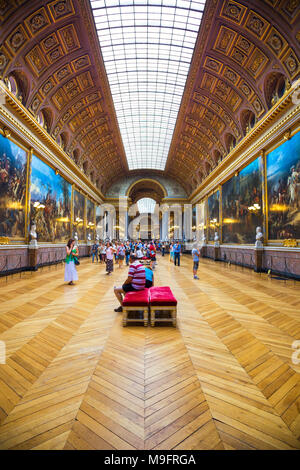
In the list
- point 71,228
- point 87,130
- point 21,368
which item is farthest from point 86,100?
point 21,368

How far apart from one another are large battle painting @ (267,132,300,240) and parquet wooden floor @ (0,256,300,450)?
6.29 metres

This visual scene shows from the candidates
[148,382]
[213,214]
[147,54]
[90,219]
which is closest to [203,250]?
[213,214]

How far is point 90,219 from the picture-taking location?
25172 mm

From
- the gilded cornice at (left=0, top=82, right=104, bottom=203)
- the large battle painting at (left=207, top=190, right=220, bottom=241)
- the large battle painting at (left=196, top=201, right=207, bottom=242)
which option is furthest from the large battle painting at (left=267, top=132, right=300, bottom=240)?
the gilded cornice at (left=0, top=82, right=104, bottom=203)

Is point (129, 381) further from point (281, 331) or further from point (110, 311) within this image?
point (281, 331)

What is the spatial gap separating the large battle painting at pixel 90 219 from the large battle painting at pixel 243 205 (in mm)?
14688

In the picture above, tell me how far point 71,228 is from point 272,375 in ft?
59.8

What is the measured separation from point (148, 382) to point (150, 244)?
11277 mm

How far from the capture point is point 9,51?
352 inches

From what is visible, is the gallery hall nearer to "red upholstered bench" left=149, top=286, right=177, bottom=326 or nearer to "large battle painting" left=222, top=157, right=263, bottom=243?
"red upholstered bench" left=149, top=286, right=177, bottom=326

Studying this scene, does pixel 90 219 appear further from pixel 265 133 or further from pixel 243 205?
pixel 265 133

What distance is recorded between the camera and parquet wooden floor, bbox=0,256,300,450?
1.64 metres

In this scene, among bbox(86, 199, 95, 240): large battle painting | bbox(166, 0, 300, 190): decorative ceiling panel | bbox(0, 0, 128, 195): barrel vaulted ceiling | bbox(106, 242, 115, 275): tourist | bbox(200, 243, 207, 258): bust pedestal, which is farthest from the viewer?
bbox(86, 199, 95, 240): large battle painting

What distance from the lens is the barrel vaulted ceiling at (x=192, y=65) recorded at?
8.70 m
